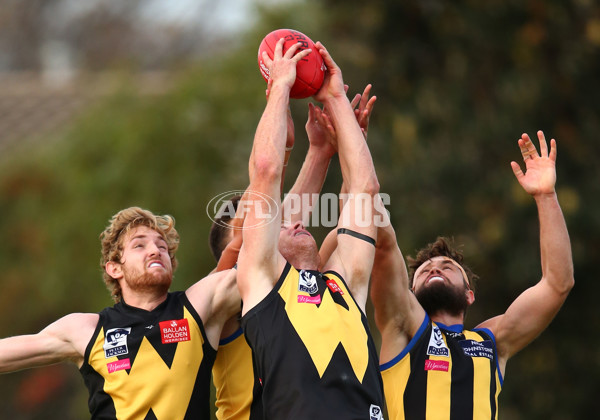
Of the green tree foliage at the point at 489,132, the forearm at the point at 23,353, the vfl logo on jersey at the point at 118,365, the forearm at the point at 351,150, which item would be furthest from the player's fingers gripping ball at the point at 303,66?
the green tree foliage at the point at 489,132

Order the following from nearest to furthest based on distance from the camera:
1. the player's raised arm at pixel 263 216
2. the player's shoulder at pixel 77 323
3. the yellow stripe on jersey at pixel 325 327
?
the yellow stripe on jersey at pixel 325 327, the player's raised arm at pixel 263 216, the player's shoulder at pixel 77 323

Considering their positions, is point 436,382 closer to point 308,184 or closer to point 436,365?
point 436,365

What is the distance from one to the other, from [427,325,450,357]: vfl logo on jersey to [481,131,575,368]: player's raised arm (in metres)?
0.63

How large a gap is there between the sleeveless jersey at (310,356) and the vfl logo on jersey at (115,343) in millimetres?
821

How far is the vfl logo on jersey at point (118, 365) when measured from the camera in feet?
20.7

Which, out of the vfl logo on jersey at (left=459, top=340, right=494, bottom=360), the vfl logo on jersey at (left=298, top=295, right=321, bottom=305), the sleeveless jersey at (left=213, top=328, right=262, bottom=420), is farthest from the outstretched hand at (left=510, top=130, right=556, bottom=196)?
the sleeveless jersey at (left=213, top=328, right=262, bottom=420)

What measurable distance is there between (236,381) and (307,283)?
0.93m

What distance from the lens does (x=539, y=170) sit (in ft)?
24.4

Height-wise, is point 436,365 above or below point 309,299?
below

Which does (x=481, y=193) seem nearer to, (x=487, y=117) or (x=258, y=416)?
(x=487, y=117)

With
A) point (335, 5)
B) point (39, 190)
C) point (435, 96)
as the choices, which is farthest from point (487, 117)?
point (39, 190)

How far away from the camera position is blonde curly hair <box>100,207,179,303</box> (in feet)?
22.5

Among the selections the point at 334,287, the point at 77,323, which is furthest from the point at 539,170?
the point at 77,323

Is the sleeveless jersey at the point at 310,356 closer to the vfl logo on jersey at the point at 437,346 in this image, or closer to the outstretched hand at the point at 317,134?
the vfl logo on jersey at the point at 437,346
